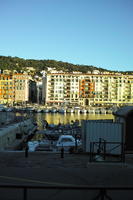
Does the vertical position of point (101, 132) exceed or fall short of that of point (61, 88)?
it falls short

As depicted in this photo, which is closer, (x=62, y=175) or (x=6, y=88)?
(x=62, y=175)

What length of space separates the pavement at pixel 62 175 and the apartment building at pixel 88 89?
117m

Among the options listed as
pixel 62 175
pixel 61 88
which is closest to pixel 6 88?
pixel 61 88

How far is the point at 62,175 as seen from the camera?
292 inches

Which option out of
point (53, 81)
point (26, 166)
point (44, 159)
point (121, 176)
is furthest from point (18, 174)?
point (53, 81)

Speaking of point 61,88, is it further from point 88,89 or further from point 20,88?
point 20,88

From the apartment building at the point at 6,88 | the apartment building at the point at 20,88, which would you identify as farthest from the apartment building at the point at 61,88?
the apartment building at the point at 6,88

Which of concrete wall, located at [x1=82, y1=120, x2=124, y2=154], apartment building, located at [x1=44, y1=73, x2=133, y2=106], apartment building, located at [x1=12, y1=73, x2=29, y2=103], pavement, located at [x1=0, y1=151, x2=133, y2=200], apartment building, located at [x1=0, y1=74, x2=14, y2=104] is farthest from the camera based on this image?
apartment building, located at [x1=12, y1=73, x2=29, y2=103]

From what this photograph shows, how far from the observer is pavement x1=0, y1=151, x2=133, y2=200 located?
5.84m

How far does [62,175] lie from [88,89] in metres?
123

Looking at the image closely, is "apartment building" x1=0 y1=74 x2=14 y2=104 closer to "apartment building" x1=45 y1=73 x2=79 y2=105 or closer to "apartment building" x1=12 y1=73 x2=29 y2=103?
"apartment building" x1=12 y1=73 x2=29 y2=103

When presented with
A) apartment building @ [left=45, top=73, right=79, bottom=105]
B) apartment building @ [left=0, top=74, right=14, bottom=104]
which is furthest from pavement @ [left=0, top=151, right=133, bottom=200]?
apartment building @ [left=0, top=74, right=14, bottom=104]

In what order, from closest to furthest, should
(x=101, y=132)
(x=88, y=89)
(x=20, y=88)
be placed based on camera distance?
(x=101, y=132) < (x=20, y=88) < (x=88, y=89)

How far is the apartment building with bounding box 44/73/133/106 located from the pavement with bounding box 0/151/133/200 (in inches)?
4601
